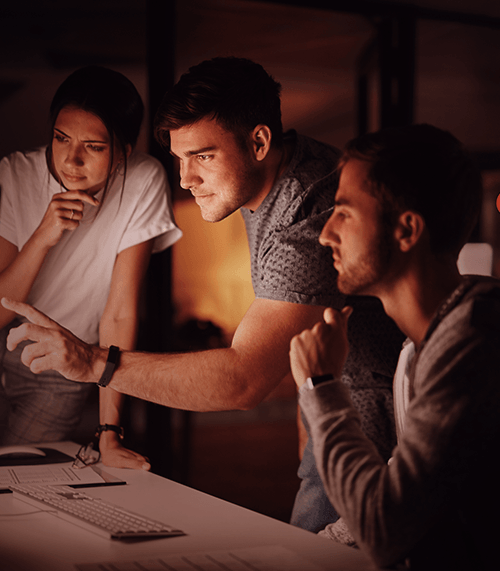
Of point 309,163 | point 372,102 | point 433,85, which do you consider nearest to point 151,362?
point 309,163

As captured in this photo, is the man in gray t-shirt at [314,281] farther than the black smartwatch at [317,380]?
Yes

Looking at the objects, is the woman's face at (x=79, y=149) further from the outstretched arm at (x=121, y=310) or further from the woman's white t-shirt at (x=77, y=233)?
the outstretched arm at (x=121, y=310)

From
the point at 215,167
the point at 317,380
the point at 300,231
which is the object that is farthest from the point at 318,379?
the point at 215,167

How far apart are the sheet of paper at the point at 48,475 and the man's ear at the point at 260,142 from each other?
954 millimetres

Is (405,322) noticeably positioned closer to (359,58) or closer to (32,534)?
(32,534)

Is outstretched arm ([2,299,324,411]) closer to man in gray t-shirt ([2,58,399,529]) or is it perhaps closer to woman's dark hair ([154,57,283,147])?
man in gray t-shirt ([2,58,399,529])

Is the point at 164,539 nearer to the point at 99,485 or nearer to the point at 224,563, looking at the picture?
the point at 224,563

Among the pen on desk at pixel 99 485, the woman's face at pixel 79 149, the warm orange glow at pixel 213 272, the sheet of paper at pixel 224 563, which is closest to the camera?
the sheet of paper at pixel 224 563

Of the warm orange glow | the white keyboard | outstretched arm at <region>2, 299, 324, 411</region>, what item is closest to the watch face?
the white keyboard

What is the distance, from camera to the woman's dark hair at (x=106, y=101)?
2.06 metres

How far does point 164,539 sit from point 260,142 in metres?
1.08

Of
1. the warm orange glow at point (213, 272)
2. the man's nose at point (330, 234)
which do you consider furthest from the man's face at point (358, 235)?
the warm orange glow at point (213, 272)

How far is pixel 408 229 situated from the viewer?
1.19 m

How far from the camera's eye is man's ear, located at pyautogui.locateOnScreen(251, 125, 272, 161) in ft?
6.13
